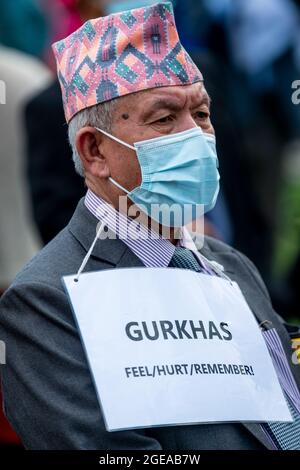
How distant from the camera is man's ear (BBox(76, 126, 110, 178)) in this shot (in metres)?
3.91

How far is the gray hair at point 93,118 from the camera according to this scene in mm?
3875

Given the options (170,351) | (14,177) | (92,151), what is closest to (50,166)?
Answer: (14,177)

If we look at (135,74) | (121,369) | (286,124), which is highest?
(135,74)

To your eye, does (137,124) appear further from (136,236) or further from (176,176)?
(136,236)

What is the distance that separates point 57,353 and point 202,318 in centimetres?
46

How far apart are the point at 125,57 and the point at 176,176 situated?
0.37m

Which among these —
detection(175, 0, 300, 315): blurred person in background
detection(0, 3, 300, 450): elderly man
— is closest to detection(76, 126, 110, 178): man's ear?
detection(0, 3, 300, 450): elderly man

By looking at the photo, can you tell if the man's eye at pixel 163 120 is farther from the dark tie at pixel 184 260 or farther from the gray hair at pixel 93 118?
the dark tie at pixel 184 260

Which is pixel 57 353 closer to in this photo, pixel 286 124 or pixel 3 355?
pixel 3 355

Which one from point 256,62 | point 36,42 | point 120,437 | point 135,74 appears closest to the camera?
point 120,437

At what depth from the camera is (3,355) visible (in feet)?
12.3

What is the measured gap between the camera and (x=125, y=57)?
3863 millimetres

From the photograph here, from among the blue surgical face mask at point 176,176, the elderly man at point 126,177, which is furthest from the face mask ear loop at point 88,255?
the blue surgical face mask at point 176,176
